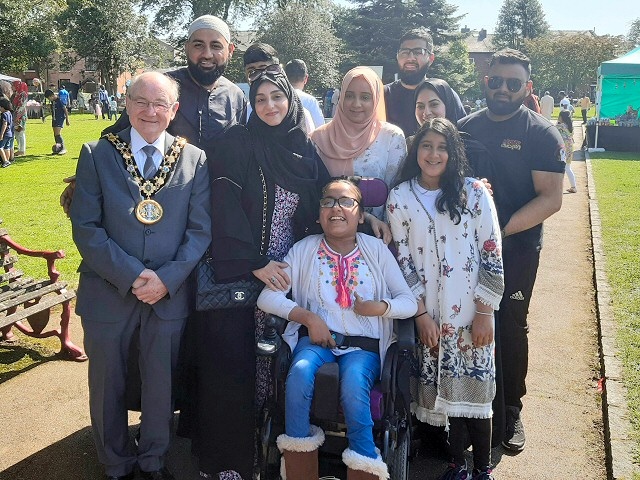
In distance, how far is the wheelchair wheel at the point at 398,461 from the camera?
112 inches

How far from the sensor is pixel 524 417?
13.4ft

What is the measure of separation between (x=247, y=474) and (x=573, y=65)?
57.3 metres

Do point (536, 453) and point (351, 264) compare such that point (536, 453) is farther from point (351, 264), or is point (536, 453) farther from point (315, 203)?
point (315, 203)

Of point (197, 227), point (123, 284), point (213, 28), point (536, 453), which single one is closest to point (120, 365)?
point (123, 284)

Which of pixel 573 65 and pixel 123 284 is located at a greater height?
pixel 573 65

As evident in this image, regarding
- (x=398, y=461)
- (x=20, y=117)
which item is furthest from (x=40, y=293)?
(x=20, y=117)

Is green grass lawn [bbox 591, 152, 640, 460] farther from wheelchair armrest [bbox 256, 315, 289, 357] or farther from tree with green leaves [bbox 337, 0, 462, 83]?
tree with green leaves [bbox 337, 0, 462, 83]

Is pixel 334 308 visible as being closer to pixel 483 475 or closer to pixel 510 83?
pixel 483 475

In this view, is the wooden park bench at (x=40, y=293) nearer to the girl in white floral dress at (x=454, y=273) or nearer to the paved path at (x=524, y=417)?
the paved path at (x=524, y=417)

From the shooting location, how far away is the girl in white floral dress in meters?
3.12

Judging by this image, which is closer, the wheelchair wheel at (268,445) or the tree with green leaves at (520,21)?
the wheelchair wheel at (268,445)

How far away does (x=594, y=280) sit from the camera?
279 inches

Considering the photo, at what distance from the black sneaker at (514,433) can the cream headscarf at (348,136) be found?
183cm

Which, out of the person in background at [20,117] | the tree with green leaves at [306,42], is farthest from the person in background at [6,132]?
the tree with green leaves at [306,42]
